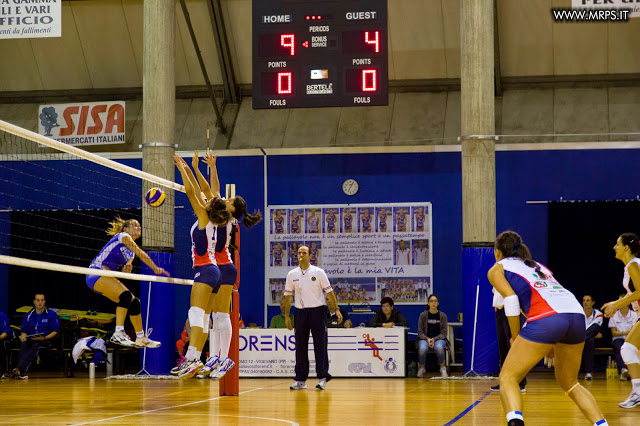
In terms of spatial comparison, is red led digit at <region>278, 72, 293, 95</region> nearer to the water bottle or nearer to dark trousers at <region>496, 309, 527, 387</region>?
dark trousers at <region>496, 309, 527, 387</region>

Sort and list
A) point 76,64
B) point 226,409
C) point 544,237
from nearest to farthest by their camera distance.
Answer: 1. point 226,409
2. point 544,237
3. point 76,64

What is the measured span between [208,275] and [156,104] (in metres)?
7.01

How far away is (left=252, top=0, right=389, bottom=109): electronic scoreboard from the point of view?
13141 mm

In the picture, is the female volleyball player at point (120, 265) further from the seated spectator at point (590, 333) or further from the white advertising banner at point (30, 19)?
the seated spectator at point (590, 333)

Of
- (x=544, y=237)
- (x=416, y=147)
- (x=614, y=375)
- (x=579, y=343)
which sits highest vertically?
(x=416, y=147)

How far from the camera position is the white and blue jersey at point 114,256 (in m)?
9.59

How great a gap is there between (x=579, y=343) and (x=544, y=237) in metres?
10.6

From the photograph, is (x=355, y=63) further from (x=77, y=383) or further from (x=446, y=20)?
(x=77, y=383)

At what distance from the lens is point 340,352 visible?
1422 centimetres

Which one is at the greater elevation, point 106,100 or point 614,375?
point 106,100

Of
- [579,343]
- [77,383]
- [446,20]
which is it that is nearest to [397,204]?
[446,20]

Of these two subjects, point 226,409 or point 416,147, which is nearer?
point 226,409

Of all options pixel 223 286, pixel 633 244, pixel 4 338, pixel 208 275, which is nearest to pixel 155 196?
pixel 223 286

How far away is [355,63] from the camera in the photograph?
1315cm
